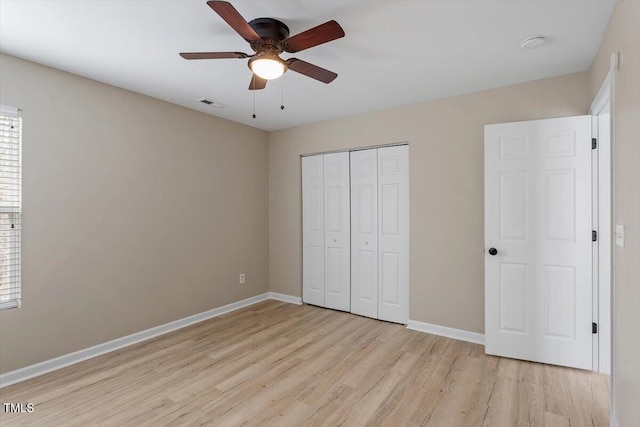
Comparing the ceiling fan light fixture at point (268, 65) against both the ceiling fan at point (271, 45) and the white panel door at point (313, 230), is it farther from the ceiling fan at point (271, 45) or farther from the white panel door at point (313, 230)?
the white panel door at point (313, 230)

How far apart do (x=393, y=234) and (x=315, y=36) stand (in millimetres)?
2588

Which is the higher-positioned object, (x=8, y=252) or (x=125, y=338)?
(x=8, y=252)

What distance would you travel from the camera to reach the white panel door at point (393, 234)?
378cm

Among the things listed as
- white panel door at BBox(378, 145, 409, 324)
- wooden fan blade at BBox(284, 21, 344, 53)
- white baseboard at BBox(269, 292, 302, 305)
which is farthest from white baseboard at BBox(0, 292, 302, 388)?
wooden fan blade at BBox(284, 21, 344, 53)

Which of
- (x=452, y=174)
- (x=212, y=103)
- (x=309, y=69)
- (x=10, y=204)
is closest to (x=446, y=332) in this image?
(x=452, y=174)

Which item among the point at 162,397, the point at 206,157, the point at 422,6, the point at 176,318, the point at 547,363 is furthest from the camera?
the point at 206,157

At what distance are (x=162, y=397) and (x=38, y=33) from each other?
269 cm

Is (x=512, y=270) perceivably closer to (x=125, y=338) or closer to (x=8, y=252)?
(x=125, y=338)

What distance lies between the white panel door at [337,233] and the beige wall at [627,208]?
2.72 metres

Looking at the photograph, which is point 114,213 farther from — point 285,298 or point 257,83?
point 285,298

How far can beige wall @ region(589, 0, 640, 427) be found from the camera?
1522 millimetres

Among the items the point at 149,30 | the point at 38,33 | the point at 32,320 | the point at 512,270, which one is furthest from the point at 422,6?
the point at 32,320

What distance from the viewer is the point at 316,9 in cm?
194

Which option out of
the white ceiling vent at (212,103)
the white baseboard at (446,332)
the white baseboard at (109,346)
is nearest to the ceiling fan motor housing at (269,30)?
the white ceiling vent at (212,103)
